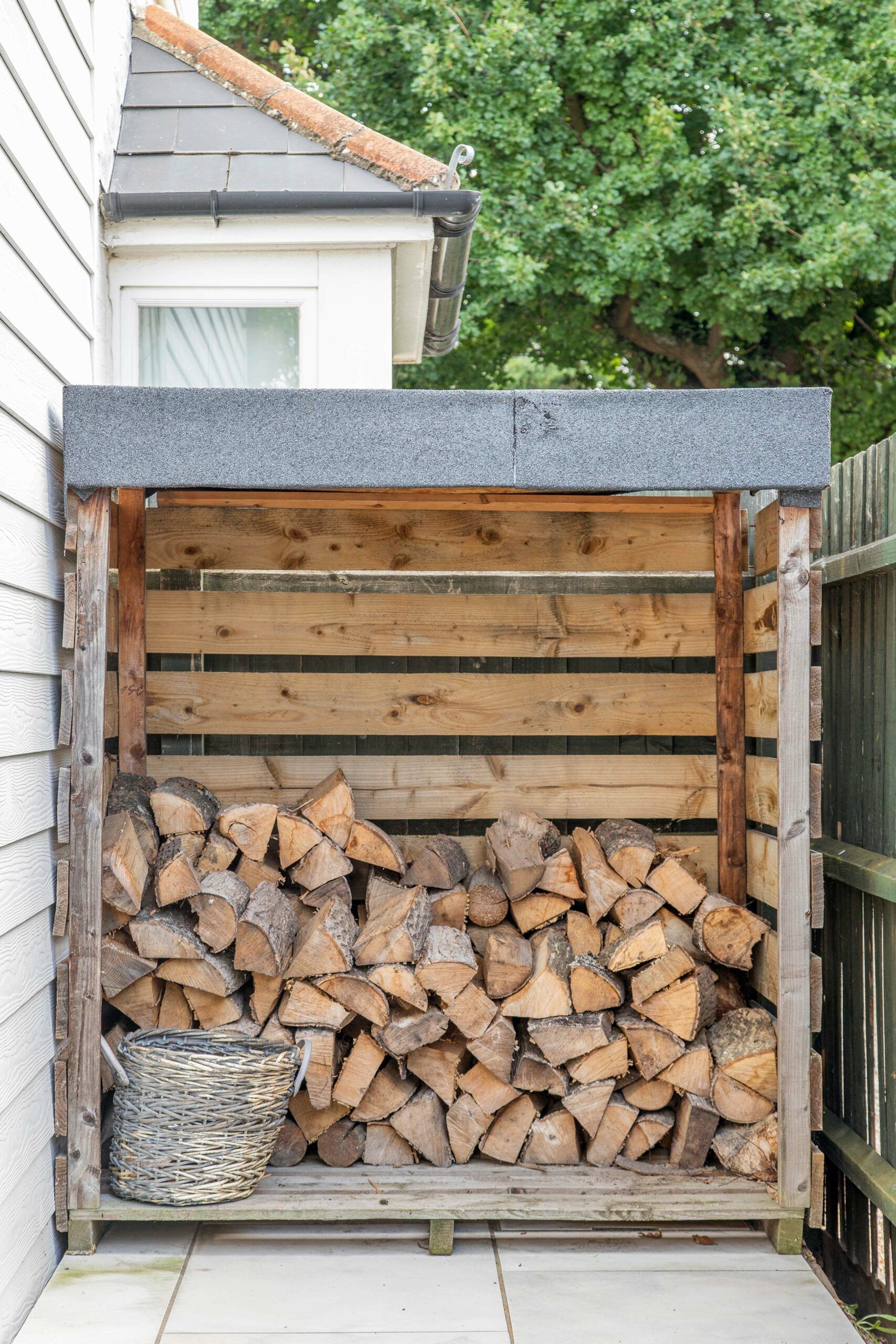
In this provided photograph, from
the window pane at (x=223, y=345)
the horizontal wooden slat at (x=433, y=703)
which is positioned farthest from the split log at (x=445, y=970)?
the window pane at (x=223, y=345)

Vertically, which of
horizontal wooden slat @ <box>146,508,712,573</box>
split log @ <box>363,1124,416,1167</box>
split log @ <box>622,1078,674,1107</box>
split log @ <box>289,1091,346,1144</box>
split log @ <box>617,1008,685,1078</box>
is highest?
horizontal wooden slat @ <box>146,508,712,573</box>

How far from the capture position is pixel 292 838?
2.91 meters

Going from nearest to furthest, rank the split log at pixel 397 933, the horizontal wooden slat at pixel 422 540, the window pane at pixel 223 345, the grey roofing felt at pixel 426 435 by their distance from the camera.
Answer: the grey roofing felt at pixel 426 435, the split log at pixel 397 933, the horizontal wooden slat at pixel 422 540, the window pane at pixel 223 345

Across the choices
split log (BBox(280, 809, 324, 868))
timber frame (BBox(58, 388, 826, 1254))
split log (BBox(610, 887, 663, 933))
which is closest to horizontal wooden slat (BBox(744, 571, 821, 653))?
timber frame (BBox(58, 388, 826, 1254))

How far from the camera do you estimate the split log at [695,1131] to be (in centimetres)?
272

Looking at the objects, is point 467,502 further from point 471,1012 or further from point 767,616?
point 471,1012

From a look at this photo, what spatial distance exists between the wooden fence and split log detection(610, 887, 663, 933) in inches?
19.8

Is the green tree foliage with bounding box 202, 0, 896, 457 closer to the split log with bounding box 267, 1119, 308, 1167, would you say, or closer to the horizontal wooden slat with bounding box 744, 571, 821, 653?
the horizontal wooden slat with bounding box 744, 571, 821, 653

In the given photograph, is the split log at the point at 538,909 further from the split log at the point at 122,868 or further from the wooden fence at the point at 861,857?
the split log at the point at 122,868

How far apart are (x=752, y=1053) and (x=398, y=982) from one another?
0.91 m

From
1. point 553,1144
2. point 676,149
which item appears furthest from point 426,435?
point 676,149

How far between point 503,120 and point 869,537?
7460mm

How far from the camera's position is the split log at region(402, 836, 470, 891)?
3.04 metres

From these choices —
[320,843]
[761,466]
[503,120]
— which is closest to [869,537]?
[761,466]
